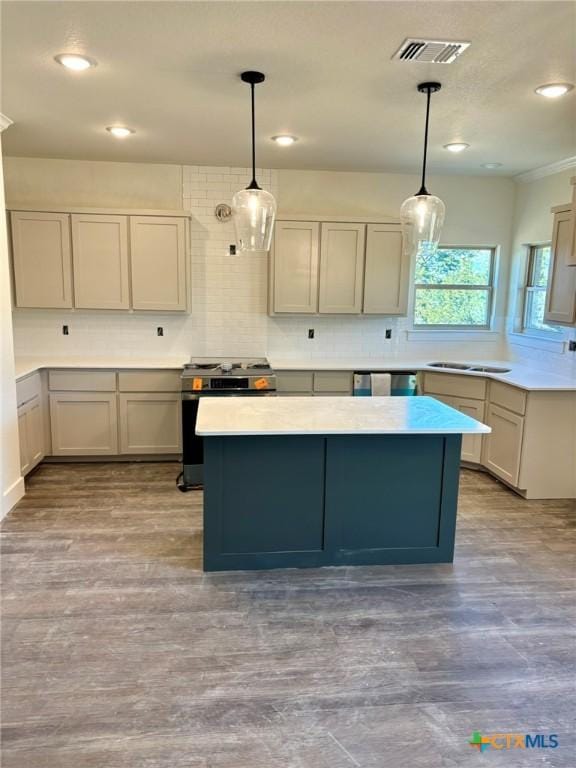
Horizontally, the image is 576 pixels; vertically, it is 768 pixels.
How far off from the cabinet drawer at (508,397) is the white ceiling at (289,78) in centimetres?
185

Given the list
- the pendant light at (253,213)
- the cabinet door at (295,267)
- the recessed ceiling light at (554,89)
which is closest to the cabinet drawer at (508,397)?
the cabinet door at (295,267)

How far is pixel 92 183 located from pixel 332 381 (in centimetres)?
283

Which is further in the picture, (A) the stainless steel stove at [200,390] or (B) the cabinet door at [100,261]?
(B) the cabinet door at [100,261]

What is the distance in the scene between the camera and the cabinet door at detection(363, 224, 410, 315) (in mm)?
5008

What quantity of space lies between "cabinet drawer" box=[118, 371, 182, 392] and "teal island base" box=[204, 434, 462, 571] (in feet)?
6.37

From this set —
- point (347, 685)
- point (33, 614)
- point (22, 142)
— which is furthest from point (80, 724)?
point (22, 142)

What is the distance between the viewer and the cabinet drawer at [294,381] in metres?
4.91

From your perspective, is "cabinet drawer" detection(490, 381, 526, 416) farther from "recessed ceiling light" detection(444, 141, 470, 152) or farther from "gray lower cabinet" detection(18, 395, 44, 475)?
"gray lower cabinet" detection(18, 395, 44, 475)

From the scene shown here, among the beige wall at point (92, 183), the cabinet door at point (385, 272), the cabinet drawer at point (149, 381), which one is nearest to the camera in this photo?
the cabinet drawer at point (149, 381)

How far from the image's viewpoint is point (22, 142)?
4.32 metres

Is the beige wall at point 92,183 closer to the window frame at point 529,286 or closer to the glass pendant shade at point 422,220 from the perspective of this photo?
the glass pendant shade at point 422,220

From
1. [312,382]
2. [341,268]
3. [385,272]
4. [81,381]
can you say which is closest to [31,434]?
[81,381]

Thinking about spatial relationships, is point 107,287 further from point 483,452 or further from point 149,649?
point 483,452

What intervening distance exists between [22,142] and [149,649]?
394 centimetres
